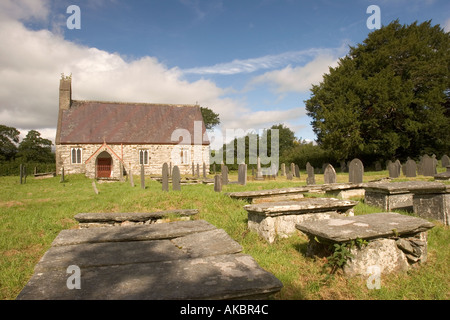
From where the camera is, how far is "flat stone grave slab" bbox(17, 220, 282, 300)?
5.78 ft

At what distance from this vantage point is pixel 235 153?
45.0m

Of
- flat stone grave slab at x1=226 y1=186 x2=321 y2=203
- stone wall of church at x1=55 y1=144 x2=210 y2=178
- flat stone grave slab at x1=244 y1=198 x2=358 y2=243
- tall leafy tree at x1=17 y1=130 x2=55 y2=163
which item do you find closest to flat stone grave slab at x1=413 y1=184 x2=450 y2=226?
flat stone grave slab at x1=244 y1=198 x2=358 y2=243

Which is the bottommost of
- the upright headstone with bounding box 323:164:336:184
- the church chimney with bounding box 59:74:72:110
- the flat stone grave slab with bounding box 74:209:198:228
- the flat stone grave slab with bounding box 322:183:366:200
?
the flat stone grave slab with bounding box 74:209:198:228

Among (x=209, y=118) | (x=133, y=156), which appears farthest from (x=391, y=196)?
(x=209, y=118)

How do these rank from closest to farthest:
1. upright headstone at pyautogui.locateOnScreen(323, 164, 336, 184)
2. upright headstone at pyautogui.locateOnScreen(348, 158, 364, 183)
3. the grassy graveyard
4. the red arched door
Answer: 1. the grassy graveyard
2. upright headstone at pyautogui.locateOnScreen(348, 158, 364, 183)
3. upright headstone at pyautogui.locateOnScreen(323, 164, 336, 184)
4. the red arched door

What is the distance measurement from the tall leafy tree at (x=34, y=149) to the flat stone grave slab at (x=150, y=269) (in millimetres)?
51484

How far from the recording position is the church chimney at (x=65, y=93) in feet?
98.9

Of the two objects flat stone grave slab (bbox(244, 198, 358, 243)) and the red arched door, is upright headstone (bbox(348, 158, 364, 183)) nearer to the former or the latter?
flat stone grave slab (bbox(244, 198, 358, 243))

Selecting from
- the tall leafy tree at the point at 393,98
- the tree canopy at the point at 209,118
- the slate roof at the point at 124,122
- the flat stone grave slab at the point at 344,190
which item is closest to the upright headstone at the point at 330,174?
the flat stone grave slab at the point at 344,190

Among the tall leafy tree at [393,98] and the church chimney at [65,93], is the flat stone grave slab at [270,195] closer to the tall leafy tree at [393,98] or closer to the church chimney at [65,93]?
the tall leafy tree at [393,98]

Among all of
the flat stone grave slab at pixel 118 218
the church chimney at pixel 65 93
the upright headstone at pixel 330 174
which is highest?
the church chimney at pixel 65 93

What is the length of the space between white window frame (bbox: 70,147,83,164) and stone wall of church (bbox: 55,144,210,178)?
0.34 feet
